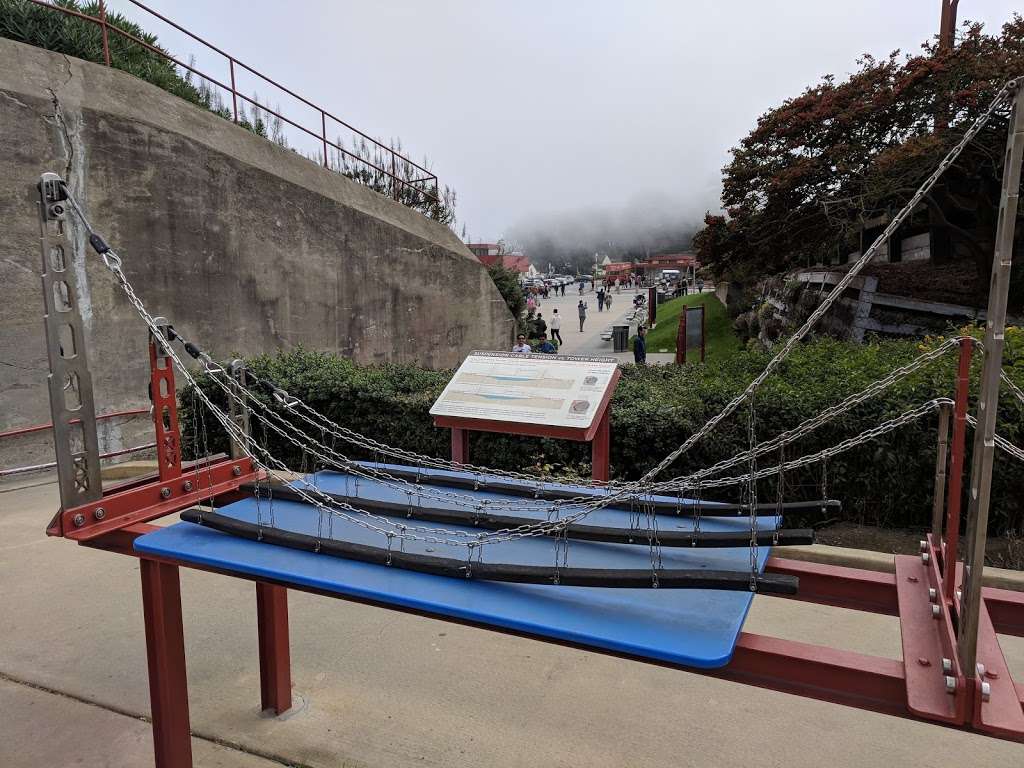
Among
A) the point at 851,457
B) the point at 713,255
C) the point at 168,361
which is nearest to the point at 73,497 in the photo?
the point at 168,361

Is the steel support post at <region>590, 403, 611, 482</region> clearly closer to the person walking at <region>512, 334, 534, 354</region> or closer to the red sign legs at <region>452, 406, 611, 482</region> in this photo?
the red sign legs at <region>452, 406, 611, 482</region>

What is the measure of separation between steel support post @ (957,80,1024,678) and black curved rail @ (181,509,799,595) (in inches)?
20.4

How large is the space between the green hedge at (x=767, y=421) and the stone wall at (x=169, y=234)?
209 cm

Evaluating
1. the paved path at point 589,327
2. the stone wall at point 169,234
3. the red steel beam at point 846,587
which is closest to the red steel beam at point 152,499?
the red steel beam at point 846,587

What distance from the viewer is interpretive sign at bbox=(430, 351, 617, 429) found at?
5.94 m

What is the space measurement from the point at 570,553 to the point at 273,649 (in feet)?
6.50

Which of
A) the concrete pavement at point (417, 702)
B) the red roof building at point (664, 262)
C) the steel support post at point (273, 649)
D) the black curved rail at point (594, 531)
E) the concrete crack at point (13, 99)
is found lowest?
the concrete pavement at point (417, 702)

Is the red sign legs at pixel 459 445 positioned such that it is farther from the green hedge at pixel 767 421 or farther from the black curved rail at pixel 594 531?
the black curved rail at pixel 594 531

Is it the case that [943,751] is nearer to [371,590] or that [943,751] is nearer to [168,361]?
[371,590]

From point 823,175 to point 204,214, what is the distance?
10.8 meters

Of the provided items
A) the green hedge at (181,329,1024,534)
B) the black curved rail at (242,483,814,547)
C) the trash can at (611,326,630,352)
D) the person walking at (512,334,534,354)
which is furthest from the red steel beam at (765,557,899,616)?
the trash can at (611,326,630,352)

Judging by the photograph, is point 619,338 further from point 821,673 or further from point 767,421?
point 821,673

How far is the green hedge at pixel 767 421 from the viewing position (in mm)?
5621

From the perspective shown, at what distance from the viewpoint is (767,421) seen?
6.04 meters
